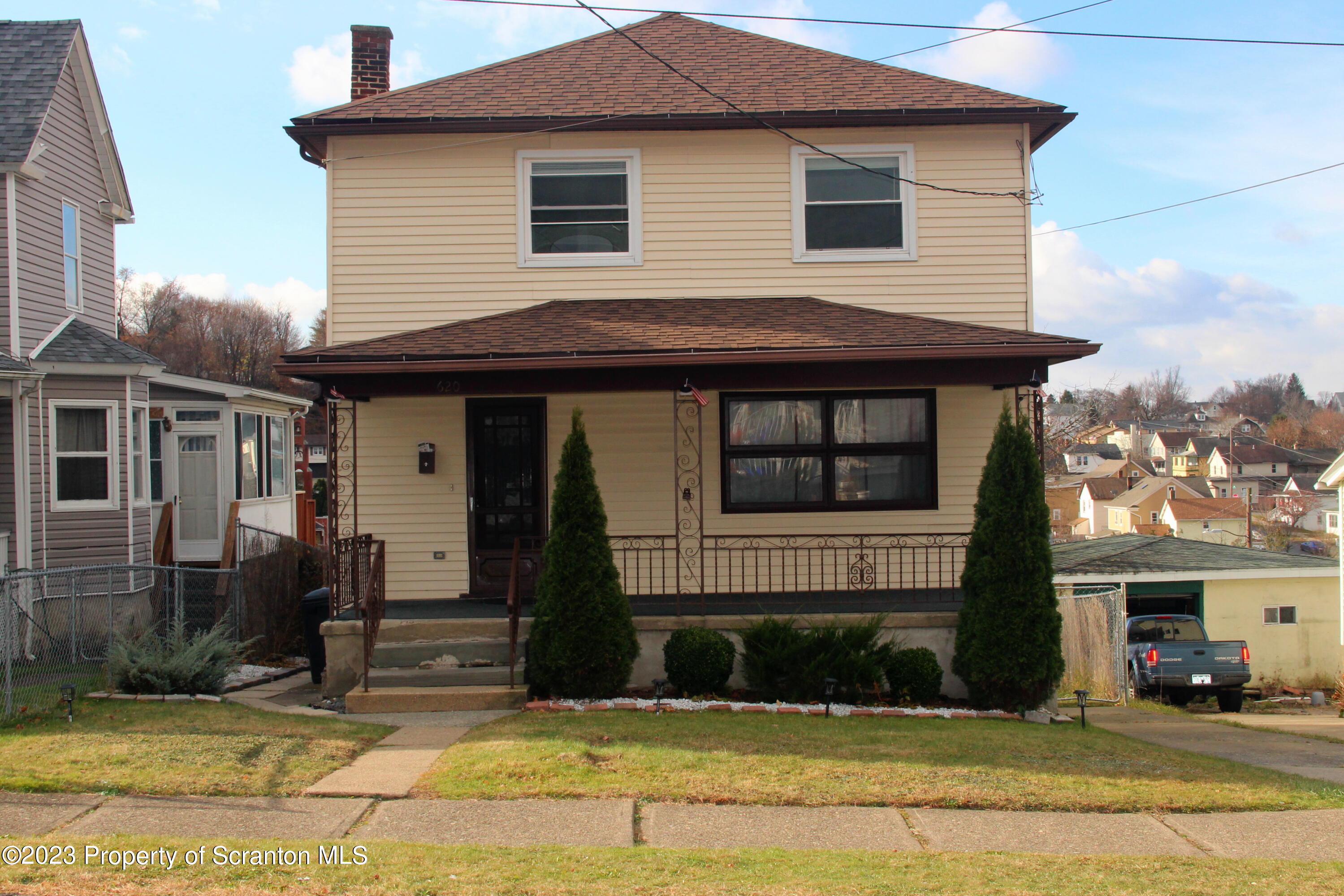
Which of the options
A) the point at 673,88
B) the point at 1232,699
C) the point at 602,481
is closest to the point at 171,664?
the point at 602,481

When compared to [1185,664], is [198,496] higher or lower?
higher

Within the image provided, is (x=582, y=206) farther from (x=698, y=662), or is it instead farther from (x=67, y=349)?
(x=67, y=349)

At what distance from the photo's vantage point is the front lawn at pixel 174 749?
601cm

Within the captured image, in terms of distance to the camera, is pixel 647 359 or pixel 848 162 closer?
pixel 647 359

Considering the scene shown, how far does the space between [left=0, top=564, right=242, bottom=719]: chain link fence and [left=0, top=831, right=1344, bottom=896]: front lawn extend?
13.5ft

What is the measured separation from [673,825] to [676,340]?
207 inches

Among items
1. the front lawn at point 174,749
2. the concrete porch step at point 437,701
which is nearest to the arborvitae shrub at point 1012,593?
the concrete porch step at point 437,701

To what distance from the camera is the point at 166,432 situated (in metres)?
16.8

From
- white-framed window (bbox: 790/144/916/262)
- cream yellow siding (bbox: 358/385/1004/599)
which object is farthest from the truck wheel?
white-framed window (bbox: 790/144/916/262)

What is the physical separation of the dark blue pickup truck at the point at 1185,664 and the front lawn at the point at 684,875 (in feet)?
37.8

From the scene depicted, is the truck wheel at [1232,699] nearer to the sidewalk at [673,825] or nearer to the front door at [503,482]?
the sidewalk at [673,825]

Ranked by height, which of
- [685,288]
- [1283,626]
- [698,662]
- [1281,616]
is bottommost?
[1283,626]

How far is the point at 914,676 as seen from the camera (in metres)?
9.01

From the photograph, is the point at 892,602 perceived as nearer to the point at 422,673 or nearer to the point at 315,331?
the point at 422,673
